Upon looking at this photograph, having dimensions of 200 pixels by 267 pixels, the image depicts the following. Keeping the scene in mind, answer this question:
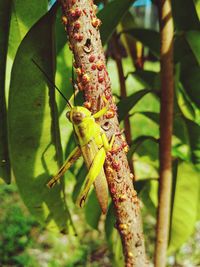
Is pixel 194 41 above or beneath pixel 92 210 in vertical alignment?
above

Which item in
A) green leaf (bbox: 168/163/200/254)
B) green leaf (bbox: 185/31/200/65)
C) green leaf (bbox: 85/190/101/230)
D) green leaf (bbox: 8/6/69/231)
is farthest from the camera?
green leaf (bbox: 85/190/101/230)

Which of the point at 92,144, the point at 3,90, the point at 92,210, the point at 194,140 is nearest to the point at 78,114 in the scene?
the point at 92,144

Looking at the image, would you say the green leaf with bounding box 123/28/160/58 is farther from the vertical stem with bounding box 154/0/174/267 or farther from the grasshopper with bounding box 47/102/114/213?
the grasshopper with bounding box 47/102/114/213

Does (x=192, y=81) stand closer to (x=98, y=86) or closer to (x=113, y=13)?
(x=113, y=13)

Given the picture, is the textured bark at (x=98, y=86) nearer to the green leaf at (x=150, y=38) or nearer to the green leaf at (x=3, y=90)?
the green leaf at (x=3, y=90)

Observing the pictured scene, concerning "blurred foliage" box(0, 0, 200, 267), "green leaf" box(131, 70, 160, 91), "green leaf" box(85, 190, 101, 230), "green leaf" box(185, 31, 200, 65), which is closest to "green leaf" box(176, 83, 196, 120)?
"blurred foliage" box(0, 0, 200, 267)

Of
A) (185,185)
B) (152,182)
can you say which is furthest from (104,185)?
(152,182)

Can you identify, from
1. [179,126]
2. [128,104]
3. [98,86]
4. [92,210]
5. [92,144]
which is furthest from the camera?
Answer: [92,210]
